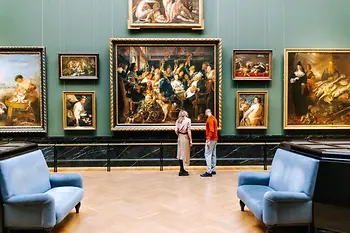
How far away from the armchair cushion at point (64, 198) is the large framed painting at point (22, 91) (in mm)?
5391

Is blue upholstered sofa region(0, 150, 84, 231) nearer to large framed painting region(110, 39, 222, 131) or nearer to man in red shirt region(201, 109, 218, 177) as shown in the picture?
man in red shirt region(201, 109, 218, 177)

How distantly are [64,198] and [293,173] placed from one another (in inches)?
149

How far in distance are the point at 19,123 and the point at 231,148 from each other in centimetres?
728

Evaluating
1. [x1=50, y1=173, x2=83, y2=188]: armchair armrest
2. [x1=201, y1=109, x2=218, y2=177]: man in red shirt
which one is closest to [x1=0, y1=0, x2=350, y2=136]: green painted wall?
[x1=201, y1=109, x2=218, y2=177]: man in red shirt

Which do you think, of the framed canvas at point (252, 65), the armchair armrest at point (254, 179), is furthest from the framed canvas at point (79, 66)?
the armchair armrest at point (254, 179)

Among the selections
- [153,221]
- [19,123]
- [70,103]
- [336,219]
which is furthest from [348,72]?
[19,123]

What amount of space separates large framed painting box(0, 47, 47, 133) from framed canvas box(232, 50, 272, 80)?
256 inches

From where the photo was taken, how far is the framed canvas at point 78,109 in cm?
1028

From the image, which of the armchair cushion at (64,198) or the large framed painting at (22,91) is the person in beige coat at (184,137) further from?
the large framed painting at (22,91)

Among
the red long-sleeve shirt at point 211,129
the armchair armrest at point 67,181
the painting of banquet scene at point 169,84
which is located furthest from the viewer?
the painting of banquet scene at point 169,84

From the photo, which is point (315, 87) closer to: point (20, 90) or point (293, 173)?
point (293, 173)

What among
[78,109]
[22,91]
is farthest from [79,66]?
[22,91]

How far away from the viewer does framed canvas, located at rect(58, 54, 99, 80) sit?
403 inches

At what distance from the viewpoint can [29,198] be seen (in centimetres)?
434
